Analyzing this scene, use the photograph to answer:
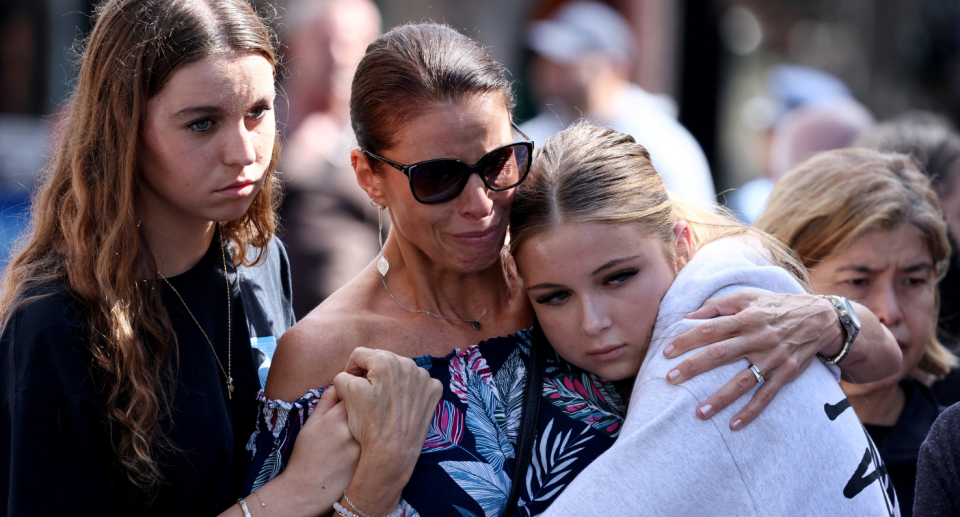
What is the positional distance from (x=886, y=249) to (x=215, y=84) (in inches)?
76.3

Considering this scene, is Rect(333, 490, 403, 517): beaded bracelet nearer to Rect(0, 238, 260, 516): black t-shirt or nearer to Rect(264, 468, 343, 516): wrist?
Rect(264, 468, 343, 516): wrist

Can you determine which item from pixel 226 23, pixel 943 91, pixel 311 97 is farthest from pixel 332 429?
pixel 943 91

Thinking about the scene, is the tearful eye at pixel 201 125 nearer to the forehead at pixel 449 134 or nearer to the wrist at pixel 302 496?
the forehead at pixel 449 134

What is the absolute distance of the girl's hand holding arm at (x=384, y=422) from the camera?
191cm

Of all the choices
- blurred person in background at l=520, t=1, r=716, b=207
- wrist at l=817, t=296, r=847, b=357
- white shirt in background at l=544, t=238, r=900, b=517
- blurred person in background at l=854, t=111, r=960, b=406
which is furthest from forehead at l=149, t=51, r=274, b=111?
blurred person in background at l=520, t=1, r=716, b=207

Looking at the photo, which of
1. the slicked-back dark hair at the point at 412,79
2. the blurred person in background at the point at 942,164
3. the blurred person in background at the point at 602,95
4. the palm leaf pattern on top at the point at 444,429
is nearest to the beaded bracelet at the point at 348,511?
the palm leaf pattern on top at the point at 444,429

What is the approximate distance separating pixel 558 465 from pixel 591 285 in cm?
43

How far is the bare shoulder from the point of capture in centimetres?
209

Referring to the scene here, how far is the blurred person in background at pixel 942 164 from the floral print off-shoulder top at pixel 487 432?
1.63m

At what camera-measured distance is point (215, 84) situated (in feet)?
6.39

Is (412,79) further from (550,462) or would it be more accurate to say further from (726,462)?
(726,462)

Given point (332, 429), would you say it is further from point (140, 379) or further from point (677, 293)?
point (677, 293)

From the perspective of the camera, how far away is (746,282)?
6.66 ft

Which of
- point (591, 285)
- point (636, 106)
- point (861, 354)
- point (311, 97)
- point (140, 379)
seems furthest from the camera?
point (636, 106)
